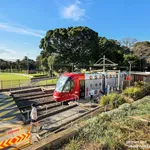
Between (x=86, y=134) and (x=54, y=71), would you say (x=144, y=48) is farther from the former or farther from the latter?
(x=86, y=134)

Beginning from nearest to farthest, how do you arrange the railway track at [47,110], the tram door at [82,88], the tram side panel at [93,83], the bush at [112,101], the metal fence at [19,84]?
the railway track at [47,110], the bush at [112,101], the tram door at [82,88], the tram side panel at [93,83], the metal fence at [19,84]

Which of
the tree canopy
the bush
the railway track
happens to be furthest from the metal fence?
the bush

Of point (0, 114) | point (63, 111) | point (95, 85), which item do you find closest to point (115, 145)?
point (63, 111)

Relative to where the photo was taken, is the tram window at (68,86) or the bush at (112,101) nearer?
the bush at (112,101)

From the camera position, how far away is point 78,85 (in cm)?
1464

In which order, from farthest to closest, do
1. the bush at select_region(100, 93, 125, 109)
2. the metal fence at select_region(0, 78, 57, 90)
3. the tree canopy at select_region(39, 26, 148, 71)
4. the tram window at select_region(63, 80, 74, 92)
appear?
1. the tree canopy at select_region(39, 26, 148, 71)
2. the metal fence at select_region(0, 78, 57, 90)
3. the tram window at select_region(63, 80, 74, 92)
4. the bush at select_region(100, 93, 125, 109)

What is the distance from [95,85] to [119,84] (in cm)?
450

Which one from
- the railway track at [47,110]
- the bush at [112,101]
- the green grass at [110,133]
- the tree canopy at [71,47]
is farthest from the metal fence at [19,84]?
the green grass at [110,133]

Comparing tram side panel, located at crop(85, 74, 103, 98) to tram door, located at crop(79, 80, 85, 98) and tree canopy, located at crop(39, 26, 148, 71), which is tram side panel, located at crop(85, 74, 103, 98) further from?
tree canopy, located at crop(39, 26, 148, 71)

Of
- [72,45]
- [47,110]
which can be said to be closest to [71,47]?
[72,45]

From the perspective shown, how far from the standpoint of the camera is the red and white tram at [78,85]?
46.5ft

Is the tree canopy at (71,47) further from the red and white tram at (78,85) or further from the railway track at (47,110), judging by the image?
the red and white tram at (78,85)

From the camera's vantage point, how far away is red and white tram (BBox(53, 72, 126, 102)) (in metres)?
14.2

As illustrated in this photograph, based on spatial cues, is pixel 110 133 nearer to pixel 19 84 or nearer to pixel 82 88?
pixel 82 88
